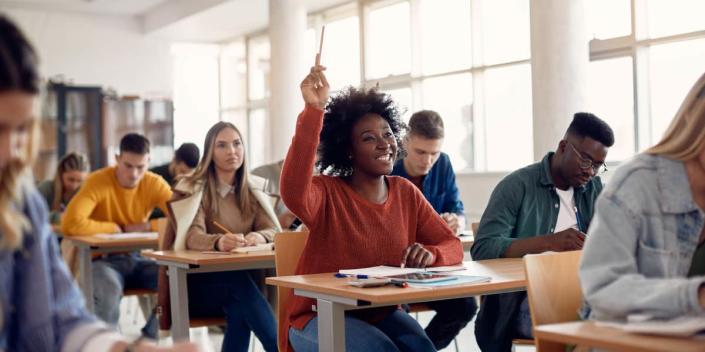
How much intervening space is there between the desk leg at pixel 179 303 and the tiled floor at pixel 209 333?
2.54ft

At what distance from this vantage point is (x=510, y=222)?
3.17 m

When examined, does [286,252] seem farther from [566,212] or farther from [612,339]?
[612,339]

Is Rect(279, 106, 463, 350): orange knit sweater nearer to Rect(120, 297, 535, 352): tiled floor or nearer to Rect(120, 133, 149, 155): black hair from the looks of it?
Rect(120, 297, 535, 352): tiled floor

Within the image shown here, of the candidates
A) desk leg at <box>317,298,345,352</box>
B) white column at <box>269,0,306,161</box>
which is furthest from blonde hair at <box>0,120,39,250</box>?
white column at <box>269,0,306,161</box>

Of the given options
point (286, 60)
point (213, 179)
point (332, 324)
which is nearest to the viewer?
point (332, 324)

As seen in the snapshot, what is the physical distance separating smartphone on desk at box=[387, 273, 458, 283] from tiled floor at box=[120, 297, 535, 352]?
6.99 ft

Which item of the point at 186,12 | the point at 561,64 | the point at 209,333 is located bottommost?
the point at 209,333

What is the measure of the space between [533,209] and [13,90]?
2.41 m

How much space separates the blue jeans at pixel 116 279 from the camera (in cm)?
476

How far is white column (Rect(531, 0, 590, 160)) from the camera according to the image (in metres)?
6.62

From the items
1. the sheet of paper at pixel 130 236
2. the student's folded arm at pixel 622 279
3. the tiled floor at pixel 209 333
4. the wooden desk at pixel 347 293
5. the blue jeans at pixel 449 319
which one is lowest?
the tiled floor at pixel 209 333

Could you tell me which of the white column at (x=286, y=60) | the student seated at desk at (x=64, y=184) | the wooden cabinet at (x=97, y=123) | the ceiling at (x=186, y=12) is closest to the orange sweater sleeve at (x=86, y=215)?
the student seated at desk at (x=64, y=184)

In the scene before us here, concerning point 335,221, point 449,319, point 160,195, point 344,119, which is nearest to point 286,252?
point 335,221

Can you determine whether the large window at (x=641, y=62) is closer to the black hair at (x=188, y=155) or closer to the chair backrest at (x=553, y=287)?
the black hair at (x=188, y=155)
